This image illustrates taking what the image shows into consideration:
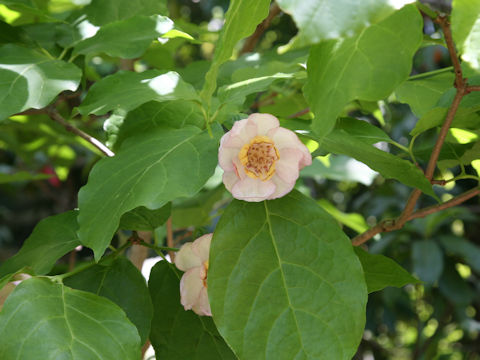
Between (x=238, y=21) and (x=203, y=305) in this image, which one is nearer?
(x=238, y=21)

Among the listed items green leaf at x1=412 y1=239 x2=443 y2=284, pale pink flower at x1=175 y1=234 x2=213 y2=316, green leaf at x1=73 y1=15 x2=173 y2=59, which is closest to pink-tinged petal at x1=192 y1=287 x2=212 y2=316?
pale pink flower at x1=175 y1=234 x2=213 y2=316

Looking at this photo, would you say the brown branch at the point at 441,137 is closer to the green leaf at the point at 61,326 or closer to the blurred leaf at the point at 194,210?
the green leaf at the point at 61,326

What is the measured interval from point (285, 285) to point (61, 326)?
22cm

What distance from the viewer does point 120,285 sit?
27.6 inches

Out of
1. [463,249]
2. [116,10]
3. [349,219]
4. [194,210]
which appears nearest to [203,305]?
[116,10]

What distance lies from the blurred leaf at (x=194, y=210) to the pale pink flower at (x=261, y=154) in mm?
642

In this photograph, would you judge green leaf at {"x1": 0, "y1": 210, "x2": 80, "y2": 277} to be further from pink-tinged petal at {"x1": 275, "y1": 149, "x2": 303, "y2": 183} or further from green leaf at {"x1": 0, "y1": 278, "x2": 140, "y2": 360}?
pink-tinged petal at {"x1": 275, "y1": 149, "x2": 303, "y2": 183}

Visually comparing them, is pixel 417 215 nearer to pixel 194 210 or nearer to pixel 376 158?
pixel 376 158

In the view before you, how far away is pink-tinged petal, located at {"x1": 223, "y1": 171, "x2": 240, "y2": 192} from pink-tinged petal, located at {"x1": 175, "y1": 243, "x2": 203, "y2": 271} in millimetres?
110

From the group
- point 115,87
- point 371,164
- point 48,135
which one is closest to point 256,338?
point 371,164

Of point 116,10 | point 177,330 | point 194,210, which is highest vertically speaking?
point 116,10

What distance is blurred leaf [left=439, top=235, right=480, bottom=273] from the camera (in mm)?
2510

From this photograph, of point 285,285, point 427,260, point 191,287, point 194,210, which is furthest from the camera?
point 427,260

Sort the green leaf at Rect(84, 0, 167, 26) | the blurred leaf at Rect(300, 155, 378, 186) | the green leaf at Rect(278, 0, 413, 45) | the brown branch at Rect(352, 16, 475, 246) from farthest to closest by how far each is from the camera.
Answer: the blurred leaf at Rect(300, 155, 378, 186), the green leaf at Rect(84, 0, 167, 26), the brown branch at Rect(352, 16, 475, 246), the green leaf at Rect(278, 0, 413, 45)
